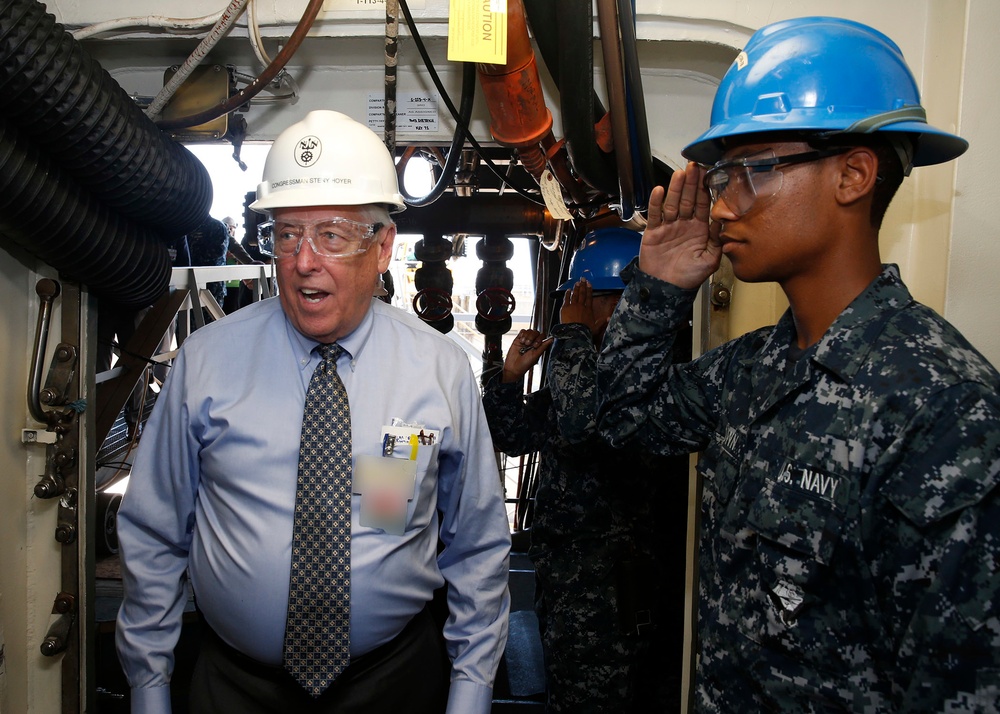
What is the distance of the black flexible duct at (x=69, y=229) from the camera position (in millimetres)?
1812

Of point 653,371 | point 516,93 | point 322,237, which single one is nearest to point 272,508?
point 322,237

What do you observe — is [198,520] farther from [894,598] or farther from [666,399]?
[894,598]

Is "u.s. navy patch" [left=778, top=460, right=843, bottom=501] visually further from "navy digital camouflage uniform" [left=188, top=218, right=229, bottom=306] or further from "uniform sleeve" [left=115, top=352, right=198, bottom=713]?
"navy digital camouflage uniform" [left=188, top=218, right=229, bottom=306]

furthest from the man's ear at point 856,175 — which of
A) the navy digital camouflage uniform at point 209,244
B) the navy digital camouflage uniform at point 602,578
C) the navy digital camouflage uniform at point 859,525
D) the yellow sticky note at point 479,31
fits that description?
the navy digital camouflage uniform at point 209,244

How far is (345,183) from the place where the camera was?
6.13ft

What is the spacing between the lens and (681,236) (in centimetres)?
192

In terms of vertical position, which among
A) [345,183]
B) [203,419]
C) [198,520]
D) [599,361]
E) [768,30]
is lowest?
[198,520]

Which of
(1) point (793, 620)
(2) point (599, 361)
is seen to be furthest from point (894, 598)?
(2) point (599, 361)

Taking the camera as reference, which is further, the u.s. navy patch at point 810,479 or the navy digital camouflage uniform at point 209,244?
the navy digital camouflage uniform at point 209,244

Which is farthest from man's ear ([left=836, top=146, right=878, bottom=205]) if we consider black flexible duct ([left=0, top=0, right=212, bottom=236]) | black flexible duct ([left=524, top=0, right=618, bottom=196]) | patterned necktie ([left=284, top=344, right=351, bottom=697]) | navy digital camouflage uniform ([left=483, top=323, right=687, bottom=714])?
black flexible duct ([left=0, top=0, right=212, bottom=236])

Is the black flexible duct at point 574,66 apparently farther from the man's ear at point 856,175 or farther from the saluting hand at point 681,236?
the man's ear at point 856,175

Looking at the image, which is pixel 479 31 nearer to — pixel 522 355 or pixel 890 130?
pixel 890 130

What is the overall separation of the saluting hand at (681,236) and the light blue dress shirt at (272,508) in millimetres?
618

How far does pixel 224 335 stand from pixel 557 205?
3.75 feet
